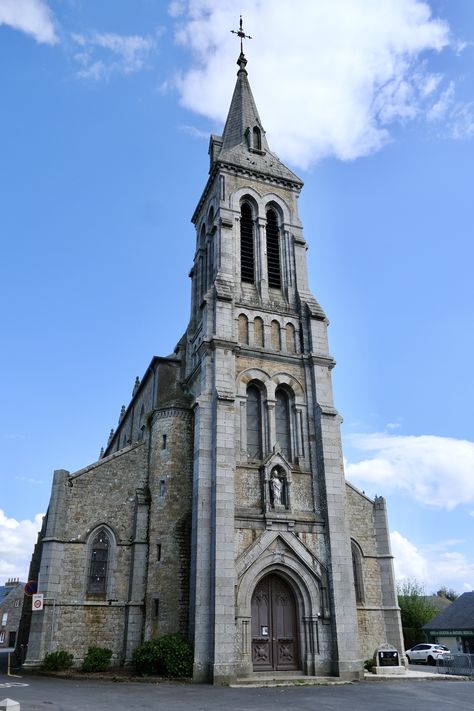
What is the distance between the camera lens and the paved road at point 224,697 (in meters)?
12.6

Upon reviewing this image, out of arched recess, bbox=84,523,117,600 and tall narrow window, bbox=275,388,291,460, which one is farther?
tall narrow window, bbox=275,388,291,460

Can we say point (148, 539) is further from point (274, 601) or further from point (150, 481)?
point (274, 601)

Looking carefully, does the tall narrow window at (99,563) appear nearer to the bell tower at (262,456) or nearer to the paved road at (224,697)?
the paved road at (224,697)

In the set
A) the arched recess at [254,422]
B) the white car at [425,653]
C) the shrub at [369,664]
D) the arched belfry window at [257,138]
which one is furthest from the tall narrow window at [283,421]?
the white car at [425,653]

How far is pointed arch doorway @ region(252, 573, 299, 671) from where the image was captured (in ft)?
64.0

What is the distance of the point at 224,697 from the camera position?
48.0 ft

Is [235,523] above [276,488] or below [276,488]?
below

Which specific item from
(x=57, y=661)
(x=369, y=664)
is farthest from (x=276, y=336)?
(x=57, y=661)

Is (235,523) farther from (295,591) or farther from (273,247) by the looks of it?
(273,247)

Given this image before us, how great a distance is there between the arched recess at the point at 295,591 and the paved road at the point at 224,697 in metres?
1.92

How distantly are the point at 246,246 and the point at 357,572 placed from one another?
15.6 m

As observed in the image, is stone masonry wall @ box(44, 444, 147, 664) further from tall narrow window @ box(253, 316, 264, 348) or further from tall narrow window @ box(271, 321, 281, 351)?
tall narrow window @ box(271, 321, 281, 351)

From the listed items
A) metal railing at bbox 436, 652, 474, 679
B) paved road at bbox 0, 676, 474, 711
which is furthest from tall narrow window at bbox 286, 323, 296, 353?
metal railing at bbox 436, 652, 474, 679

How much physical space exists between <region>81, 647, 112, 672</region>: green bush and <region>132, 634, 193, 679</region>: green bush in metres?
1.45
